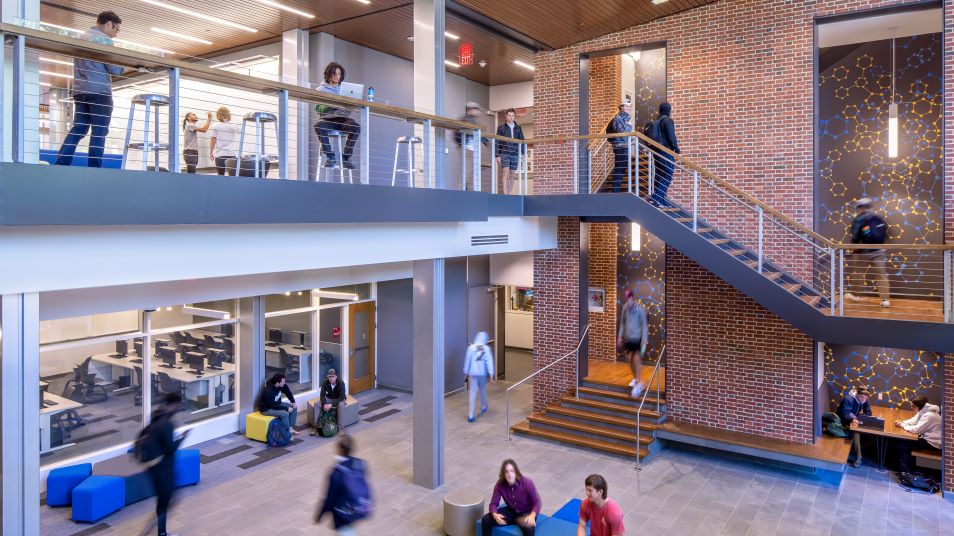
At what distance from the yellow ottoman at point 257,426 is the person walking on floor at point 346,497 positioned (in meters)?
5.22

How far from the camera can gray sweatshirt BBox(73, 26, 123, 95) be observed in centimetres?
487

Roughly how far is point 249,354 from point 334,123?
579 centimetres

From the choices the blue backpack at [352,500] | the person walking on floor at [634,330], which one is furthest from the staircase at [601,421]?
the blue backpack at [352,500]

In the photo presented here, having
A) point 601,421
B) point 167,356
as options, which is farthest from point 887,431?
point 167,356

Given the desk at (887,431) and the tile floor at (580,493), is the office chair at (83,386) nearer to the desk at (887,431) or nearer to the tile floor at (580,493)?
the tile floor at (580,493)

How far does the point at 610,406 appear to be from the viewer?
10992mm

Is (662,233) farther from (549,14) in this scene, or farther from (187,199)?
(187,199)

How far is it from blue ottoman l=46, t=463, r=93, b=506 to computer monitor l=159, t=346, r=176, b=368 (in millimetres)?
2697

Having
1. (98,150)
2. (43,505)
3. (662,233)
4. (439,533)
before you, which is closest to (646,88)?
(662,233)

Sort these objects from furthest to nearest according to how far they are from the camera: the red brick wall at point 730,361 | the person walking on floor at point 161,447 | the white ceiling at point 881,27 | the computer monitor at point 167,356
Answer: the computer monitor at point 167,356 < the red brick wall at point 730,361 < the white ceiling at point 881,27 < the person walking on floor at point 161,447

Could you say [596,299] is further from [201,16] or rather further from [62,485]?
[62,485]

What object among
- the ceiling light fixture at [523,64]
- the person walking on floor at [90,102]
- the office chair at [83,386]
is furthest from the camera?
the ceiling light fixture at [523,64]

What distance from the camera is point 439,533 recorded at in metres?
7.68

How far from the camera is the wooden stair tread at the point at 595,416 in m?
10.6
